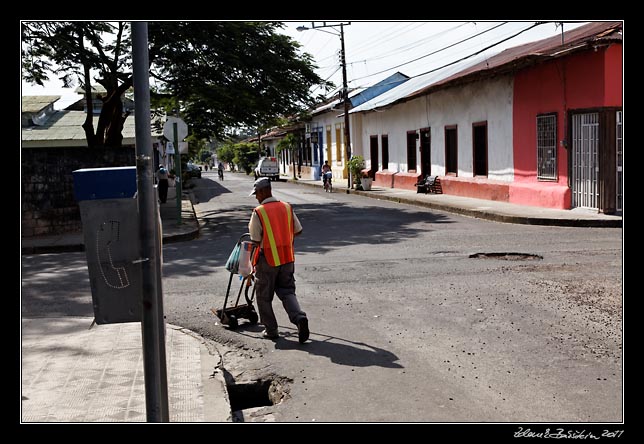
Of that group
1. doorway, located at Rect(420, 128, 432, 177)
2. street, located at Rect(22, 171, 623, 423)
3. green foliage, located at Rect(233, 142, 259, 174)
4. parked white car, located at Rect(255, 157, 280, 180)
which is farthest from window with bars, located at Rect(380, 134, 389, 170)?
green foliage, located at Rect(233, 142, 259, 174)

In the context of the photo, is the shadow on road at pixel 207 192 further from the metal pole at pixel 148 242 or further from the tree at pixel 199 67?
the metal pole at pixel 148 242

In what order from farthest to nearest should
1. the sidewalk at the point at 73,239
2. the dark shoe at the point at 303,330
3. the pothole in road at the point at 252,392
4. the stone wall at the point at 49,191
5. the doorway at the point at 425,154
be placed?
1. the doorway at the point at 425,154
2. the stone wall at the point at 49,191
3. the sidewalk at the point at 73,239
4. the dark shoe at the point at 303,330
5. the pothole in road at the point at 252,392

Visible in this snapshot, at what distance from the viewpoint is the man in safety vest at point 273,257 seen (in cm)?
685

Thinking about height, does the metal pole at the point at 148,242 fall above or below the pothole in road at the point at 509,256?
above

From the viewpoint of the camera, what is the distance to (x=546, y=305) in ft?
26.0

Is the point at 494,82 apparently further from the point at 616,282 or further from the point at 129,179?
the point at 129,179

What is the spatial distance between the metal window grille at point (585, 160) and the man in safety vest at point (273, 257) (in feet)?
38.7

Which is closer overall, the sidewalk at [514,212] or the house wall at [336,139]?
the sidewalk at [514,212]

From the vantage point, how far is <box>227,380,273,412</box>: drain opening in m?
5.77

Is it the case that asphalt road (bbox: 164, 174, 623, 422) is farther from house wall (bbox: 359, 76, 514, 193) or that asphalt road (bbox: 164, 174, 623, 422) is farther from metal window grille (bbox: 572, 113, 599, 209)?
A: house wall (bbox: 359, 76, 514, 193)

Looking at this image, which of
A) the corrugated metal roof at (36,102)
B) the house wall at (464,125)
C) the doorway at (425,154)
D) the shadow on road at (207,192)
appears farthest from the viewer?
the corrugated metal roof at (36,102)

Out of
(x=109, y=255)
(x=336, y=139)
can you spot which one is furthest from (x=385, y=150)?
(x=109, y=255)

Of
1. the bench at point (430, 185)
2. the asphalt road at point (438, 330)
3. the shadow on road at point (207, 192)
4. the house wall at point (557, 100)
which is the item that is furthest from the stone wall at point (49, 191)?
the bench at point (430, 185)

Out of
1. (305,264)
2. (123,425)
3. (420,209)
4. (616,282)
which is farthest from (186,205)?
(123,425)
